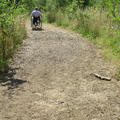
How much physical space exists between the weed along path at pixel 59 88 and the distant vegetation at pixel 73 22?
0.59 metres

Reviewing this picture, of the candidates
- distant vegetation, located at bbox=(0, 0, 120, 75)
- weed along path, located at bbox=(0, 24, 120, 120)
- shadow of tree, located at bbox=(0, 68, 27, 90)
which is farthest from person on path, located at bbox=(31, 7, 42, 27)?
shadow of tree, located at bbox=(0, 68, 27, 90)

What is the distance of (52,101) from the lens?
3.72 metres

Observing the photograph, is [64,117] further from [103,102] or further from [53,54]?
[53,54]

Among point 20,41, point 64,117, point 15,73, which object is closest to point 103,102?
point 64,117

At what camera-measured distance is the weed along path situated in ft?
11.0

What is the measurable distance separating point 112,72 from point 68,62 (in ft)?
4.58

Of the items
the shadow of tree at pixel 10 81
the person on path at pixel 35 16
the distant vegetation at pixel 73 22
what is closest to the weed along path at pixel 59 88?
the shadow of tree at pixel 10 81

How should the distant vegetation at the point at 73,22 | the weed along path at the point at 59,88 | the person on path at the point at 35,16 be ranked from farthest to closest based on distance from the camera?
the person on path at the point at 35,16 < the distant vegetation at the point at 73,22 < the weed along path at the point at 59,88

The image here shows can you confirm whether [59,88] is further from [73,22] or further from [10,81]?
[73,22]

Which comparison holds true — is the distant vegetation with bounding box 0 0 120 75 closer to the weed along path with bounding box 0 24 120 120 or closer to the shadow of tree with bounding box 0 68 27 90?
the shadow of tree with bounding box 0 68 27 90

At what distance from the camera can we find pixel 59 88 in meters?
4.28

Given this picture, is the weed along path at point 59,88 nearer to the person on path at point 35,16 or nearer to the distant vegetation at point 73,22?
the distant vegetation at point 73,22

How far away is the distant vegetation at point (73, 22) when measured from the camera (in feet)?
15.9

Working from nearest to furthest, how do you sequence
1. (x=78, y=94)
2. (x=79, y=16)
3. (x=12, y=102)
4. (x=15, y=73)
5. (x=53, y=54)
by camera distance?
(x=12, y=102), (x=78, y=94), (x=15, y=73), (x=53, y=54), (x=79, y=16)
